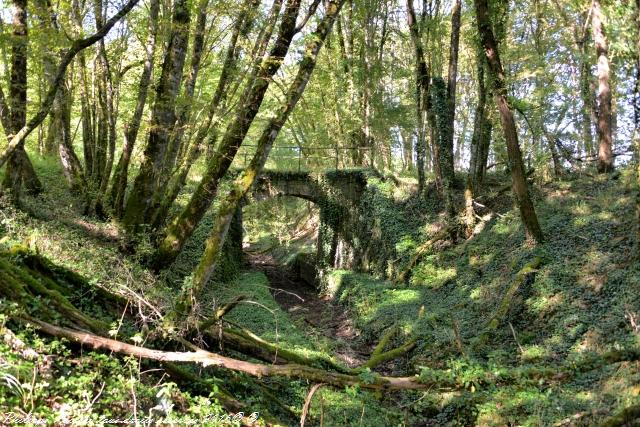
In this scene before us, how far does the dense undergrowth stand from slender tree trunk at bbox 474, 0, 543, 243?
0.85 metres

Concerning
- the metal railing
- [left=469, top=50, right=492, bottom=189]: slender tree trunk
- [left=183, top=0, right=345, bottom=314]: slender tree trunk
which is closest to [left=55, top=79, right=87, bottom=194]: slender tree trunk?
[left=183, top=0, right=345, bottom=314]: slender tree trunk

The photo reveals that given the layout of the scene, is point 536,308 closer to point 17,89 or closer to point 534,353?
point 534,353

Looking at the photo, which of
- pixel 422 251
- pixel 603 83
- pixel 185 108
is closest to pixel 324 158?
pixel 422 251

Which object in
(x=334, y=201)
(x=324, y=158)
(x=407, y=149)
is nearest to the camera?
(x=334, y=201)

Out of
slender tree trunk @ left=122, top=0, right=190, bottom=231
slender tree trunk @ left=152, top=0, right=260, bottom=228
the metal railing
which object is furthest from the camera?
the metal railing

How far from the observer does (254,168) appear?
6164mm

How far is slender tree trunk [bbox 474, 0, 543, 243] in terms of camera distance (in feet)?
33.2

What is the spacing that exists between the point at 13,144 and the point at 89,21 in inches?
263

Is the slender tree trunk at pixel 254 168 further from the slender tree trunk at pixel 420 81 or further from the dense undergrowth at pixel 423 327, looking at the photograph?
the slender tree trunk at pixel 420 81

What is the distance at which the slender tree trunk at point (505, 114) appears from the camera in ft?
33.2

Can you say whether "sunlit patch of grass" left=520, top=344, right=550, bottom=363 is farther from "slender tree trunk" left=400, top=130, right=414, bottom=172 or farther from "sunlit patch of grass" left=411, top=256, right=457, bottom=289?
"slender tree trunk" left=400, top=130, right=414, bottom=172

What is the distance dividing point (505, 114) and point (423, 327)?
499 centimetres

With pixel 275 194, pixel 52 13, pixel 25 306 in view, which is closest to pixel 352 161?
pixel 275 194

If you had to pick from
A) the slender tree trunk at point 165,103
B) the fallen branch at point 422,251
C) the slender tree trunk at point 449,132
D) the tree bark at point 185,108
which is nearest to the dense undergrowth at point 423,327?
the fallen branch at point 422,251
